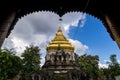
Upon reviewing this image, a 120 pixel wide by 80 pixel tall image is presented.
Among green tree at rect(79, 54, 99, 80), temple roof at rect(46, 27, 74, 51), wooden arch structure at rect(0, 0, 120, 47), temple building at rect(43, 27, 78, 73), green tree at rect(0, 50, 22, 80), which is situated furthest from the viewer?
green tree at rect(79, 54, 99, 80)

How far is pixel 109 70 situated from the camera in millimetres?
62250

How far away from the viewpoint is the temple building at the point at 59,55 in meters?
53.7

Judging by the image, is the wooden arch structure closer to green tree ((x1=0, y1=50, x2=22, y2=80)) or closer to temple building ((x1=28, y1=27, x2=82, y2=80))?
green tree ((x1=0, y1=50, x2=22, y2=80))

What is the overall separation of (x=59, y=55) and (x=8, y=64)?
439 inches

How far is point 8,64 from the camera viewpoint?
50031mm

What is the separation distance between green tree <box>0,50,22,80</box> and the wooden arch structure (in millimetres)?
35718

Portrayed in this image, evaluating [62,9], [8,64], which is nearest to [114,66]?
[8,64]

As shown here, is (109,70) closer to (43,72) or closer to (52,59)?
(52,59)

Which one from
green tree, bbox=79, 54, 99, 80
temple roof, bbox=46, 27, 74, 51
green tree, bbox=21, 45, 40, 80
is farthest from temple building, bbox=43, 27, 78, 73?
green tree, bbox=79, 54, 99, 80

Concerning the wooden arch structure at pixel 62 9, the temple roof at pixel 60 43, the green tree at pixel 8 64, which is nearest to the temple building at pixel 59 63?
the temple roof at pixel 60 43

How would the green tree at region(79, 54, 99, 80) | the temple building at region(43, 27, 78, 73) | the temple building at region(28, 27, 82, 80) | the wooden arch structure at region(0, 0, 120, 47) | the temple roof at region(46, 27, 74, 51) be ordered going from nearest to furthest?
1. the wooden arch structure at region(0, 0, 120, 47)
2. the temple building at region(28, 27, 82, 80)
3. the temple building at region(43, 27, 78, 73)
4. the temple roof at region(46, 27, 74, 51)
5. the green tree at region(79, 54, 99, 80)

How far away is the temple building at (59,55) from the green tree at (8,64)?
5419 mm

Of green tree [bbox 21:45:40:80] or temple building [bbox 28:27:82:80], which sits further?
green tree [bbox 21:45:40:80]

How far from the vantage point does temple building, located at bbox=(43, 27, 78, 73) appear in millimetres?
53688
